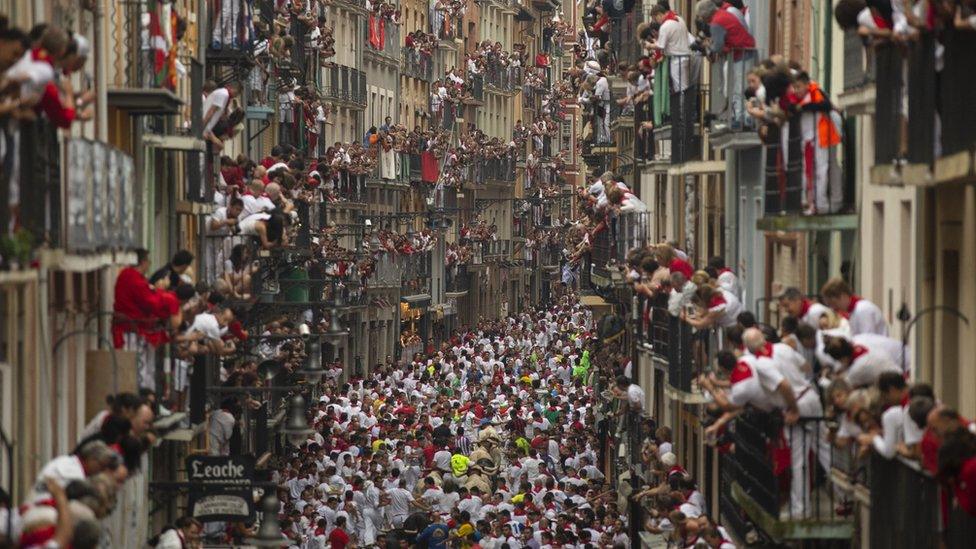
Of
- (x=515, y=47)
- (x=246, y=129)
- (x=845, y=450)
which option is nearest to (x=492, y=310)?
(x=515, y=47)

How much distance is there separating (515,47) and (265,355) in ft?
266

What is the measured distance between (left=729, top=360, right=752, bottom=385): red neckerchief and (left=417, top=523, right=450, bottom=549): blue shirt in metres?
15.4

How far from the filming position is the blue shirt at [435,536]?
3794 centimetres

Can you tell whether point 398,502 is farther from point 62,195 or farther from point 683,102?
point 62,195

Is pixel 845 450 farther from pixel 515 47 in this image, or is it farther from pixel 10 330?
pixel 515 47

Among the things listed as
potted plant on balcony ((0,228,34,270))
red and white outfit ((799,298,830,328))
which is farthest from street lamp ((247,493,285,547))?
potted plant on balcony ((0,228,34,270))

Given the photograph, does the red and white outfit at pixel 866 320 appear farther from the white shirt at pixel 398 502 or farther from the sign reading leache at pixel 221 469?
the white shirt at pixel 398 502

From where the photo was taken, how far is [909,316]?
23.0m

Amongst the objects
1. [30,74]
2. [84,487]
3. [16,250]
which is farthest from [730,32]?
[84,487]

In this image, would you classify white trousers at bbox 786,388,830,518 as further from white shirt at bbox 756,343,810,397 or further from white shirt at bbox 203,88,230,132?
white shirt at bbox 203,88,230,132

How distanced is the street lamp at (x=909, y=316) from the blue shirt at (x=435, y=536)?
1537cm

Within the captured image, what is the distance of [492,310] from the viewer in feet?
384

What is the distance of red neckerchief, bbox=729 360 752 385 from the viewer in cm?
2277

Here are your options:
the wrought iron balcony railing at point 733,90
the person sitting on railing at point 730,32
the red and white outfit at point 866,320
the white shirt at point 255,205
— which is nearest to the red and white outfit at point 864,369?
the red and white outfit at point 866,320
